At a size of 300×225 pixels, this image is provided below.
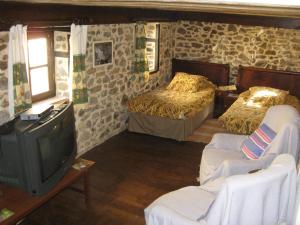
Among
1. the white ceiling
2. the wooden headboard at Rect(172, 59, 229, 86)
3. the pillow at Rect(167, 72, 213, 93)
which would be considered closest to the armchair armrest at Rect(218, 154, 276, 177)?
the white ceiling

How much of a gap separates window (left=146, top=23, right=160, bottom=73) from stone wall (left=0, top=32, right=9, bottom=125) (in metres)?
3.49

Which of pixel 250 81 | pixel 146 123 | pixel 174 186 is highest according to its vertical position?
pixel 250 81

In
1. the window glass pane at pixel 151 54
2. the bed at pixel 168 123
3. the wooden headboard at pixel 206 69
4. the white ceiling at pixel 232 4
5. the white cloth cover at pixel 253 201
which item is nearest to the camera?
the white ceiling at pixel 232 4

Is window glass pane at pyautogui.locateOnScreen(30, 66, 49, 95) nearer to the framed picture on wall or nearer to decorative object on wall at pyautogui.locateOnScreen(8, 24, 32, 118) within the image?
decorative object on wall at pyautogui.locateOnScreen(8, 24, 32, 118)

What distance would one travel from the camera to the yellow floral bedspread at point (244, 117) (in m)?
4.93

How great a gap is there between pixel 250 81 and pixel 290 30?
117 centimetres

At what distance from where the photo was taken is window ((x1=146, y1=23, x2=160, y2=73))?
6570 mm

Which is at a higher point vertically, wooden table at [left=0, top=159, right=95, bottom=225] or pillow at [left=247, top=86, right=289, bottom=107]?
pillow at [left=247, top=86, right=289, bottom=107]

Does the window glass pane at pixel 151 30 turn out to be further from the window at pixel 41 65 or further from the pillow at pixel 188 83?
the window at pixel 41 65

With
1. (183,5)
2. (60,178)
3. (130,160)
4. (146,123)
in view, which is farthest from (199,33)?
(183,5)

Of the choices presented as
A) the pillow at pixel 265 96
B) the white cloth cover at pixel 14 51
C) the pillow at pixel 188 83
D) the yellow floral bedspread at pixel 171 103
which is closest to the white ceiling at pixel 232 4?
the white cloth cover at pixel 14 51

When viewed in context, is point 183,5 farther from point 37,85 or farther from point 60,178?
point 37,85

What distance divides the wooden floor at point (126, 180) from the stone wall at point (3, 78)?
108 centimetres

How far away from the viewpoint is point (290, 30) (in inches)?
239
